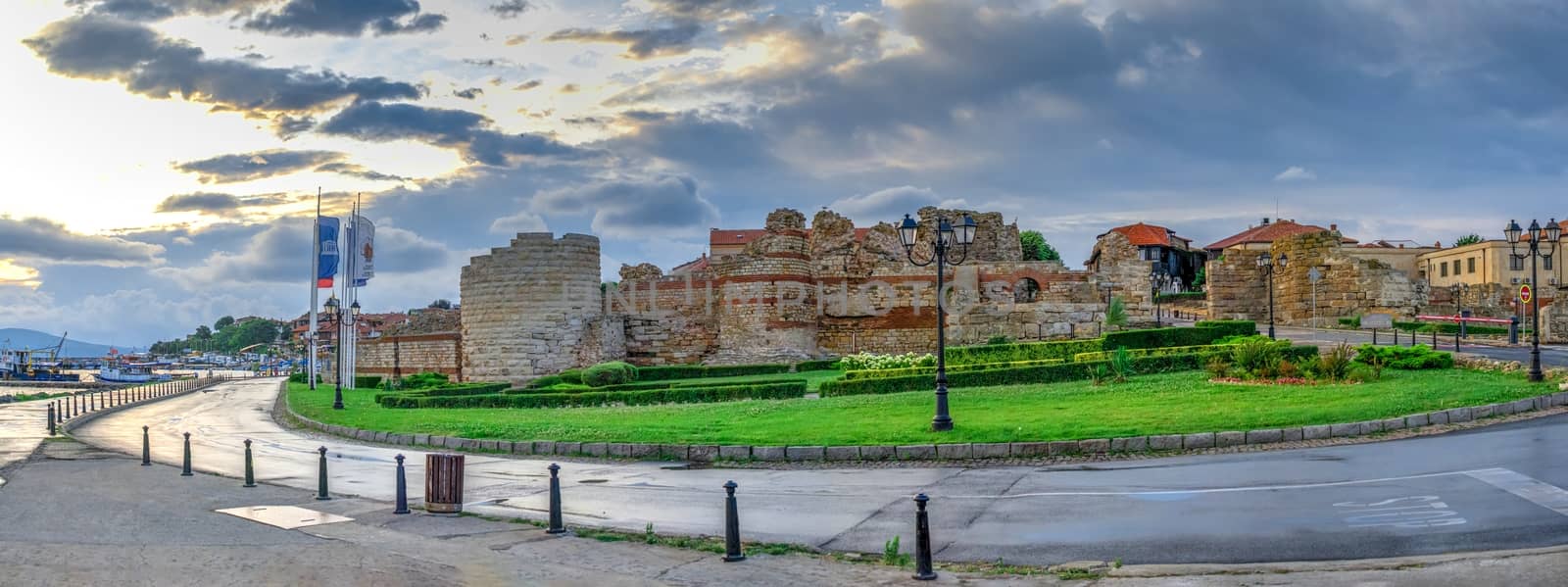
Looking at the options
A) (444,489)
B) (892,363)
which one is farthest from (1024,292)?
(444,489)

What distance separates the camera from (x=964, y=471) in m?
15.5

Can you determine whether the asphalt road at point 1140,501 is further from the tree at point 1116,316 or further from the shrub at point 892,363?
the tree at point 1116,316

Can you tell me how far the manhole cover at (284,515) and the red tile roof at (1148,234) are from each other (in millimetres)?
92070

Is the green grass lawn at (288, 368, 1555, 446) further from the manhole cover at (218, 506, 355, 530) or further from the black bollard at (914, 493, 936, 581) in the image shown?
the black bollard at (914, 493, 936, 581)

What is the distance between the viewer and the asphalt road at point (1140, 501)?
9750 millimetres

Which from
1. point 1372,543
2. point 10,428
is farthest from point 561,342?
point 1372,543

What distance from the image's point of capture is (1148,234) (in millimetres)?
102000

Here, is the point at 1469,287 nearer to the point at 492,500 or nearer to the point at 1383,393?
the point at 1383,393

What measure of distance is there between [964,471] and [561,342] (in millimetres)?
30321

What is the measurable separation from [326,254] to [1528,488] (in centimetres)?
4754

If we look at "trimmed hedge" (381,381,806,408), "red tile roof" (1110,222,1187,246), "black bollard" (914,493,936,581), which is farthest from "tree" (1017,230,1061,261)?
"black bollard" (914,493,936,581)

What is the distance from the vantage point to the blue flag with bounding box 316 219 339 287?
50062 millimetres

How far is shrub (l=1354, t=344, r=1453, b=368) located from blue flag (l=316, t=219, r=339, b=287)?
134ft

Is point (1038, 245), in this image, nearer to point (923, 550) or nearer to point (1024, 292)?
point (1024, 292)
